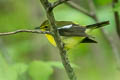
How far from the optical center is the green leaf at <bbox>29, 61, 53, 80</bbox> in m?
2.67

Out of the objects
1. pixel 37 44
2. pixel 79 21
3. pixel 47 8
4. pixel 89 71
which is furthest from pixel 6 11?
pixel 47 8

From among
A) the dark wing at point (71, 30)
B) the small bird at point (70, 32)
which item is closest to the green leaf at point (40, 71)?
the small bird at point (70, 32)

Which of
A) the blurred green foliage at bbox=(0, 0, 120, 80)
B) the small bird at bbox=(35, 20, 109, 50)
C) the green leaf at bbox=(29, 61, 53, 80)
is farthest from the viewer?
the blurred green foliage at bbox=(0, 0, 120, 80)

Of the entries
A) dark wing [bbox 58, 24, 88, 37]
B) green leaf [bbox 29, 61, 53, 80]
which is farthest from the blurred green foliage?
green leaf [bbox 29, 61, 53, 80]

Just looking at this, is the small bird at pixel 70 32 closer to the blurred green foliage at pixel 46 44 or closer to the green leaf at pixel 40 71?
the blurred green foliage at pixel 46 44

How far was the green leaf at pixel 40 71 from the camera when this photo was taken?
2.67 metres

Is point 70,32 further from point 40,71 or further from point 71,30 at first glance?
point 40,71

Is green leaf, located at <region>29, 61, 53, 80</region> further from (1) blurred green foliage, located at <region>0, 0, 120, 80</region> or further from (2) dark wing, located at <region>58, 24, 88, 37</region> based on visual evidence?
(1) blurred green foliage, located at <region>0, 0, 120, 80</region>

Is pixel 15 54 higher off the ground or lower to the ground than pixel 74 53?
higher

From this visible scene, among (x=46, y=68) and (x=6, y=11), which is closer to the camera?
(x=46, y=68)

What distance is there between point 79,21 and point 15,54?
1.60 m

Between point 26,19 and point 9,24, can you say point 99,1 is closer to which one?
point 9,24

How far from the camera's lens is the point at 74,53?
18.4 ft

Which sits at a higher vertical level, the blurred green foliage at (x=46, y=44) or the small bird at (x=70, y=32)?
the small bird at (x=70, y=32)
